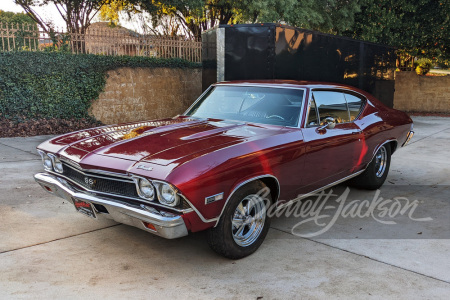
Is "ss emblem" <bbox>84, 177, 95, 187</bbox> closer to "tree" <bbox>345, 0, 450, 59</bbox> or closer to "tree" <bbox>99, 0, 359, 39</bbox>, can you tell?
"tree" <bbox>99, 0, 359, 39</bbox>

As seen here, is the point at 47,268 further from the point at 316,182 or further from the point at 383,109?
the point at 383,109

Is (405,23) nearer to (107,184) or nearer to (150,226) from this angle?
(107,184)

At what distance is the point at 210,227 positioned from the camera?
11.5ft

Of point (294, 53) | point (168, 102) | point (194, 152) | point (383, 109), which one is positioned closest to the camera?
point (194, 152)

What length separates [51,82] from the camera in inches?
429

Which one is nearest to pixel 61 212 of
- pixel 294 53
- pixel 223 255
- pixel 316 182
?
pixel 223 255

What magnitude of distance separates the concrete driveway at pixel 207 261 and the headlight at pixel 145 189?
26.9 inches

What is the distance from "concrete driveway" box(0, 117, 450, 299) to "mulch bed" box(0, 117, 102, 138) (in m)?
5.19

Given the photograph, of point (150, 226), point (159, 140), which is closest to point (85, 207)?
point (150, 226)

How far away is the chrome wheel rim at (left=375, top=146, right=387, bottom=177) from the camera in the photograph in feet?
19.9

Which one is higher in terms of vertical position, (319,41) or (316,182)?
(319,41)

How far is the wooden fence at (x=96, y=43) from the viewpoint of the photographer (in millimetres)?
10341

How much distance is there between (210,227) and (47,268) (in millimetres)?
1414

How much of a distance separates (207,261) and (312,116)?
1939 mm
